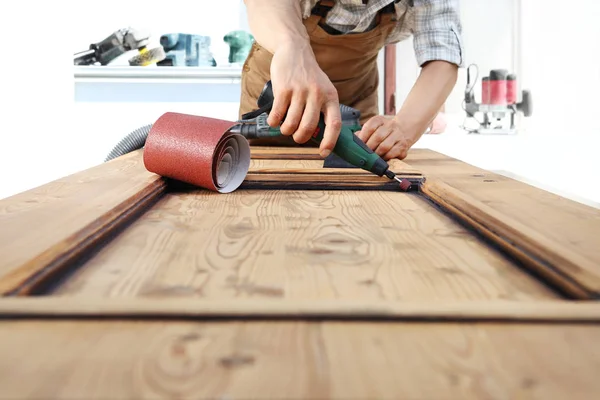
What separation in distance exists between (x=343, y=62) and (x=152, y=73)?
1.95 metres

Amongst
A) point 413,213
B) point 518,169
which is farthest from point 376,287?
point 518,169

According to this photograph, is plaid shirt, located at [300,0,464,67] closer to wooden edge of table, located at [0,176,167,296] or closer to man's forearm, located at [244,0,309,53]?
man's forearm, located at [244,0,309,53]

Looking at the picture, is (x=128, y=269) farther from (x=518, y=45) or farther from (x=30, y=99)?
(x=518, y=45)

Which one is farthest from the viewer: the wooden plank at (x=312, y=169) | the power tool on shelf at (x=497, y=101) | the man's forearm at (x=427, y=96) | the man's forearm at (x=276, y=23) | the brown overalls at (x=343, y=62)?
the power tool on shelf at (x=497, y=101)

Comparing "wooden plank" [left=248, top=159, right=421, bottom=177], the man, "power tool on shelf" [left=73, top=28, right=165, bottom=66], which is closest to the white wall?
the man

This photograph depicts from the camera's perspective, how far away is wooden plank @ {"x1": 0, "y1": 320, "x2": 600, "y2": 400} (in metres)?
0.41

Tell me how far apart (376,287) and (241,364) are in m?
0.24

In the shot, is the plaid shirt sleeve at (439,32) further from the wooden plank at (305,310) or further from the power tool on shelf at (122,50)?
the power tool on shelf at (122,50)

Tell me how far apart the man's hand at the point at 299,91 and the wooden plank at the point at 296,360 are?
0.82m

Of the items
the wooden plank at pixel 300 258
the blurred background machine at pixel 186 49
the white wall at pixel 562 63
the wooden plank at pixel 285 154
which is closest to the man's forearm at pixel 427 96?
the wooden plank at pixel 285 154

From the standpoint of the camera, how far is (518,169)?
287 centimetres

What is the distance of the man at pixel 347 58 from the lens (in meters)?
1.28

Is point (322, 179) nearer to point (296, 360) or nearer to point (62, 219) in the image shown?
point (62, 219)

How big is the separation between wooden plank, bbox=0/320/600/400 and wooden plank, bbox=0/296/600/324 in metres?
0.01
